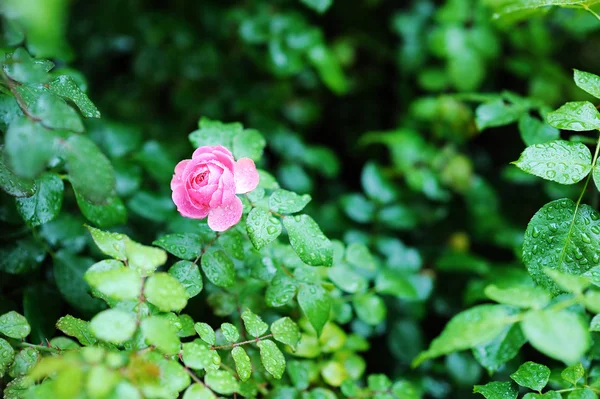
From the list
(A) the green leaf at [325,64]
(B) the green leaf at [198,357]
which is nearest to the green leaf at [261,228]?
(B) the green leaf at [198,357]

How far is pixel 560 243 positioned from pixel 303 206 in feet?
1.63

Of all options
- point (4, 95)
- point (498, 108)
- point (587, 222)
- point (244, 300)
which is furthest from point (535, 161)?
point (4, 95)

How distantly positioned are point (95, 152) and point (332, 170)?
44.2 inches

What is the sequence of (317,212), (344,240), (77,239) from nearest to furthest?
(77,239) → (344,240) → (317,212)

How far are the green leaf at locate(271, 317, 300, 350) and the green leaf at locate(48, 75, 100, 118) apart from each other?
1.76 ft

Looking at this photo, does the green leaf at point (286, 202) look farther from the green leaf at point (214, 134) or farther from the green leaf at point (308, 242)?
the green leaf at point (214, 134)

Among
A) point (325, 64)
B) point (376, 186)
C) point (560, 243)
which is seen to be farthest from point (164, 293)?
point (325, 64)

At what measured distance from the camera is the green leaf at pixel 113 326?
719 mm

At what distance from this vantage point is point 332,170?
1834 mm

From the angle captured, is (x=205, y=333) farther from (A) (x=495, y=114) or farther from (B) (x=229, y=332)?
(A) (x=495, y=114)

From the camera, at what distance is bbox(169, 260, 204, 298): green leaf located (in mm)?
938

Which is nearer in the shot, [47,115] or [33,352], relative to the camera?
[47,115]

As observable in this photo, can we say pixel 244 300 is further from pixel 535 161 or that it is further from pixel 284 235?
pixel 535 161

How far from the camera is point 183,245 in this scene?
1.00 metres
